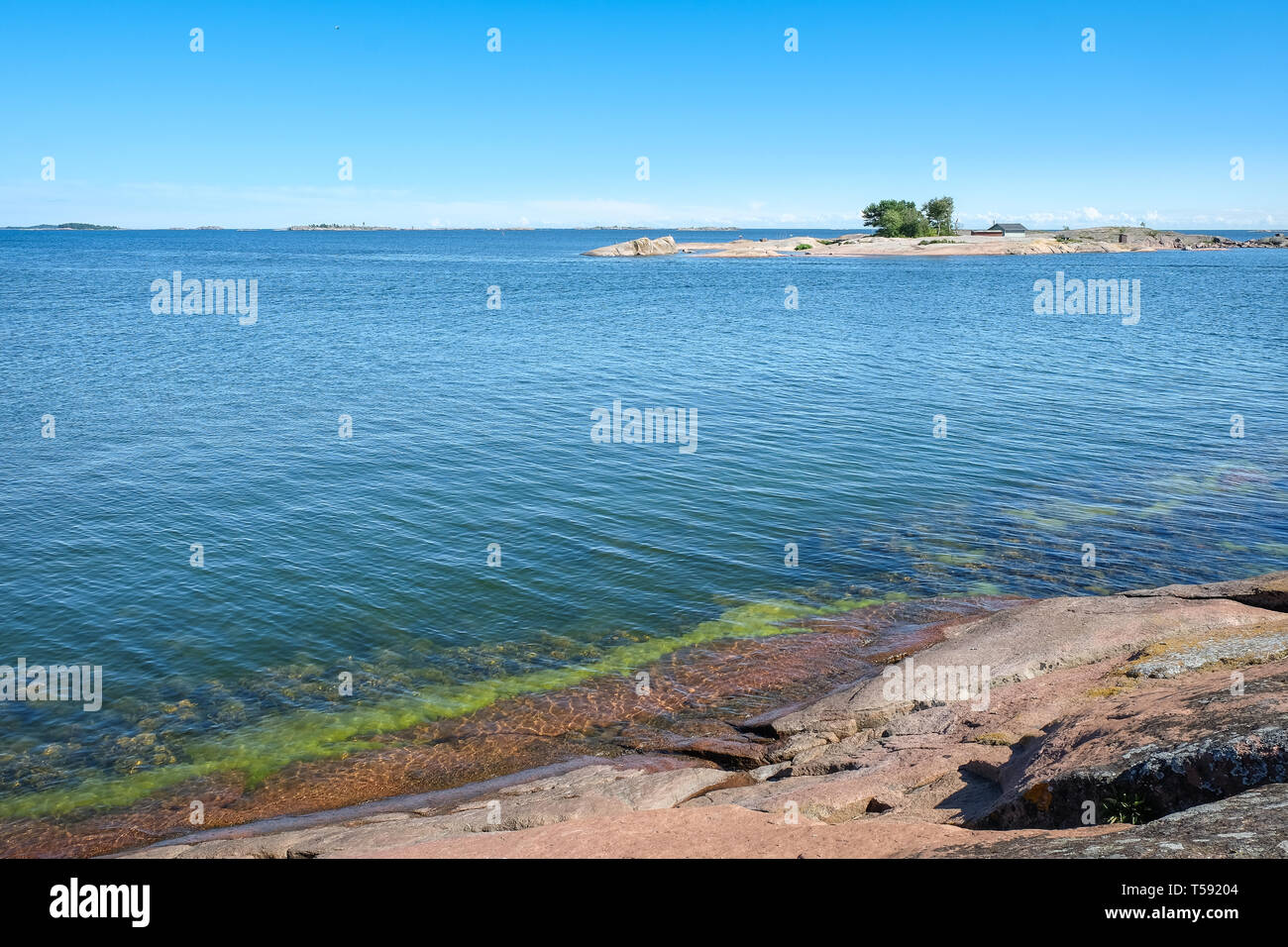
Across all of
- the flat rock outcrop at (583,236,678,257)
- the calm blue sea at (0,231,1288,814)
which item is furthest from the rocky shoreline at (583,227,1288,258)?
the calm blue sea at (0,231,1288,814)

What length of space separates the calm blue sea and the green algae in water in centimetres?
11

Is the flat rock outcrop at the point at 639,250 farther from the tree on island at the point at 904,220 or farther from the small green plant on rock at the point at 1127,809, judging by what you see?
the small green plant on rock at the point at 1127,809

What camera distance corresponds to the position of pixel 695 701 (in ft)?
55.0

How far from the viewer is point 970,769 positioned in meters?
11.4

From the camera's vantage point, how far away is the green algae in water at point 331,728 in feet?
45.8

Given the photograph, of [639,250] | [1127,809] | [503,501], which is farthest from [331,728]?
[639,250]

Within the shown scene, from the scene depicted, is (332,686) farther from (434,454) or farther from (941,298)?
(941,298)

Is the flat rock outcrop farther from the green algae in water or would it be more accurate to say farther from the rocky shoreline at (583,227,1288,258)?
the green algae in water

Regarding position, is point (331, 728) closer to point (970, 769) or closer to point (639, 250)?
point (970, 769)

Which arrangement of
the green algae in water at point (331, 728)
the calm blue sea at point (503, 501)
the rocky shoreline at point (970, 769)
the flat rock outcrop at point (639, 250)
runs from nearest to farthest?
1. the rocky shoreline at point (970, 769)
2. the green algae in water at point (331, 728)
3. the calm blue sea at point (503, 501)
4. the flat rock outcrop at point (639, 250)

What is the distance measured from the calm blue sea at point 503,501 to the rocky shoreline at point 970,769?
372cm

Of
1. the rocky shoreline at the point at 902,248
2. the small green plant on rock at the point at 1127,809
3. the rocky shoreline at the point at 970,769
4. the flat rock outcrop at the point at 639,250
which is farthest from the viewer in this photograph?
the flat rock outcrop at the point at 639,250

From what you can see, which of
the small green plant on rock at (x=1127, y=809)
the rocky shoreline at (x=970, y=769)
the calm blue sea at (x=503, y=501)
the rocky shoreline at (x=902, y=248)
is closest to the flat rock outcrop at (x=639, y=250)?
the rocky shoreline at (x=902, y=248)
